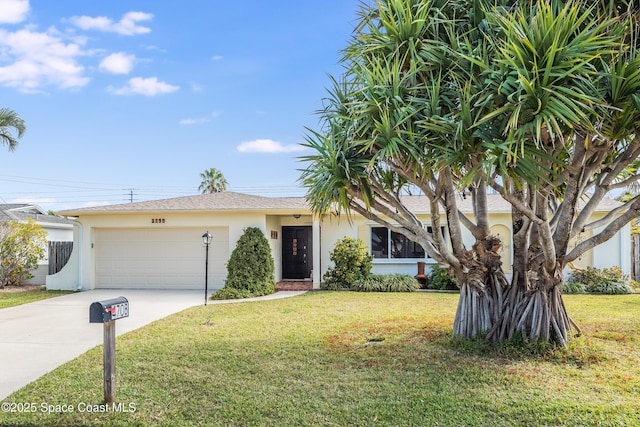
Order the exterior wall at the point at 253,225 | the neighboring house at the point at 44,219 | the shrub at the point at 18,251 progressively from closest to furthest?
the exterior wall at the point at 253,225 → the shrub at the point at 18,251 → the neighboring house at the point at 44,219

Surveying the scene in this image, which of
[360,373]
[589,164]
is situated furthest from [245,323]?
[589,164]

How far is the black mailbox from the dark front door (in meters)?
11.8

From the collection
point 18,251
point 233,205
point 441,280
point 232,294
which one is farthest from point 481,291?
point 18,251

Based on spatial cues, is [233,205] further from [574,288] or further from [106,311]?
[574,288]

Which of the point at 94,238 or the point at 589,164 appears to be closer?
the point at 589,164

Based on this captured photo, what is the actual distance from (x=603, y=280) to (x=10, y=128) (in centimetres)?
2108

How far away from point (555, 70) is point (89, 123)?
56.6 ft

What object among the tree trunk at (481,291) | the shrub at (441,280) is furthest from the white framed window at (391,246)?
the tree trunk at (481,291)

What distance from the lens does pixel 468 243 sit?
1397 cm

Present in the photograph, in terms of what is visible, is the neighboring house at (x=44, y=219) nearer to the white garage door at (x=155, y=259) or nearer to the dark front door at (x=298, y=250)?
the white garage door at (x=155, y=259)

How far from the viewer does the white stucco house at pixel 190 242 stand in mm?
13719

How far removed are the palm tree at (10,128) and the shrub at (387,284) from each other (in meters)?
13.5

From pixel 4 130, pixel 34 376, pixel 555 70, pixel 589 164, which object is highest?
pixel 4 130

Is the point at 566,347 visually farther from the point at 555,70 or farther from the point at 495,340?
the point at 555,70
